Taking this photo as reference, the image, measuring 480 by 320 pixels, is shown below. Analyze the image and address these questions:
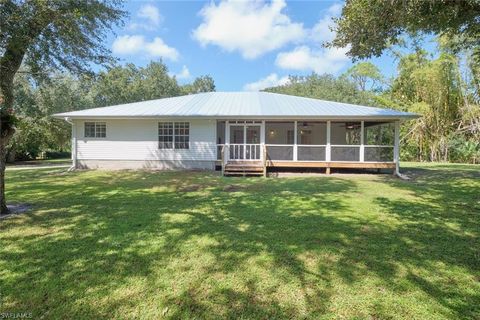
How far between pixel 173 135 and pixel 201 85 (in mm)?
33126

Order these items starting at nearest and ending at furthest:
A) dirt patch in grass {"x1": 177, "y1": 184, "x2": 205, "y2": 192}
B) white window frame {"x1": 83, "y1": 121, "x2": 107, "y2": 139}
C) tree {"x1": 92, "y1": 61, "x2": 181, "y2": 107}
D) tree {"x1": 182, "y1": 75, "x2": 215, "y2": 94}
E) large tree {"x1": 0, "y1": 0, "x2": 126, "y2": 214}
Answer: large tree {"x1": 0, "y1": 0, "x2": 126, "y2": 214}, dirt patch in grass {"x1": 177, "y1": 184, "x2": 205, "y2": 192}, white window frame {"x1": 83, "y1": 121, "x2": 107, "y2": 139}, tree {"x1": 92, "y1": 61, "x2": 181, "y2": 107}, tree {"x1": 182, "y1": 75, "x2": 215, "y2": 94}

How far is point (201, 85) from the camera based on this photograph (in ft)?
153

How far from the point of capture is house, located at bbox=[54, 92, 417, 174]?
14070 millimetres

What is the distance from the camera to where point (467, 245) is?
456 cm

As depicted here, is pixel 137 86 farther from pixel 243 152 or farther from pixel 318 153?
pixel 318 153

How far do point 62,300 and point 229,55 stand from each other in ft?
119

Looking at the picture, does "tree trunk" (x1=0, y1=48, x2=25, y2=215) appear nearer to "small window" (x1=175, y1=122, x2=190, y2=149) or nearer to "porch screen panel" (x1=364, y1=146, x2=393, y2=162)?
"small window" (x1=175, y1=122, x2=190, y2=149)

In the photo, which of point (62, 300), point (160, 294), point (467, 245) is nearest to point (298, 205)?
point (467, 245)

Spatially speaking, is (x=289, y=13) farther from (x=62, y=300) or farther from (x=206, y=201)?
(x=62, y=300)

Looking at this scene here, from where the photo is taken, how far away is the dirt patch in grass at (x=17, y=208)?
612 cm

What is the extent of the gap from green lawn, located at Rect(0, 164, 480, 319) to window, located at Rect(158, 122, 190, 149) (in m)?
7.85

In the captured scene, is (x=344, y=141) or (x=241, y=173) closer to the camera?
(x=241, y=173)

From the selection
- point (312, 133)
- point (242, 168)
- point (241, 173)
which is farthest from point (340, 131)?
point (241, 173)

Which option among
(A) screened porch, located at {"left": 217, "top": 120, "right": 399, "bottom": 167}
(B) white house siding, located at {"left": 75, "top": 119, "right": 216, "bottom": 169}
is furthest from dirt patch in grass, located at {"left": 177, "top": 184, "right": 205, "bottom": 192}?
(B) white house siding, located at {"left": 75, "top": 119, "right": 216, "bottom": 169}
